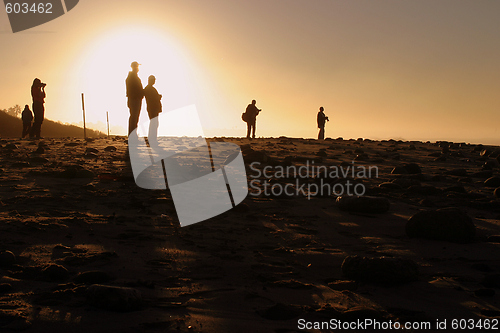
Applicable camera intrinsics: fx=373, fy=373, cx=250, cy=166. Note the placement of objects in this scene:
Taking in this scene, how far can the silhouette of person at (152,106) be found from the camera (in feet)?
35.8

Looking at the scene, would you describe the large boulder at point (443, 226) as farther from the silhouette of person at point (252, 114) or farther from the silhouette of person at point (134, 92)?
the silhouette of person at point (252, 114)

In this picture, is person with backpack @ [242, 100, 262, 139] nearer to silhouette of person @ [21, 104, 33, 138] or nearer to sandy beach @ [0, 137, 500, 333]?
silhouette of person @ [21, 104, 33, 138]

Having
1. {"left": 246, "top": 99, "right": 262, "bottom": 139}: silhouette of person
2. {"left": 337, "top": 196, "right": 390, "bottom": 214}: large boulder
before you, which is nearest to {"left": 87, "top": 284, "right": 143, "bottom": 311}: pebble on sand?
{"left": 337, "top": 196, "right": 390, "bottom": 214}: large boulder

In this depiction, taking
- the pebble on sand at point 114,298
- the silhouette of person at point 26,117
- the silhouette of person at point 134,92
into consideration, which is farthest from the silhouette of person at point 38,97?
the pebble on sand at point 114,298

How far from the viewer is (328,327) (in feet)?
7.34

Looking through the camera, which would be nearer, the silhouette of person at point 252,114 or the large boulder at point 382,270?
the large boulder at point 382,270

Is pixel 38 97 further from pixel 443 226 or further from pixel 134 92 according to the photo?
pixel 443 226

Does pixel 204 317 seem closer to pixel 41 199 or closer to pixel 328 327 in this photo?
pixel 328 327

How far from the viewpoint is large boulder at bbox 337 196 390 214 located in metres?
4.94

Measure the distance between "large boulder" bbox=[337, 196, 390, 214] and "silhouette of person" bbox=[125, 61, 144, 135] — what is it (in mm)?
6498

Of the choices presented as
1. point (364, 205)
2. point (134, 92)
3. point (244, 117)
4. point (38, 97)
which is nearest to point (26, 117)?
→ point (38, 97)

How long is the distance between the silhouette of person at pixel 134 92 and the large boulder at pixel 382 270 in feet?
26.1

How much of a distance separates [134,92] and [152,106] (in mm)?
1513

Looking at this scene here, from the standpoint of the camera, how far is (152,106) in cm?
1098
